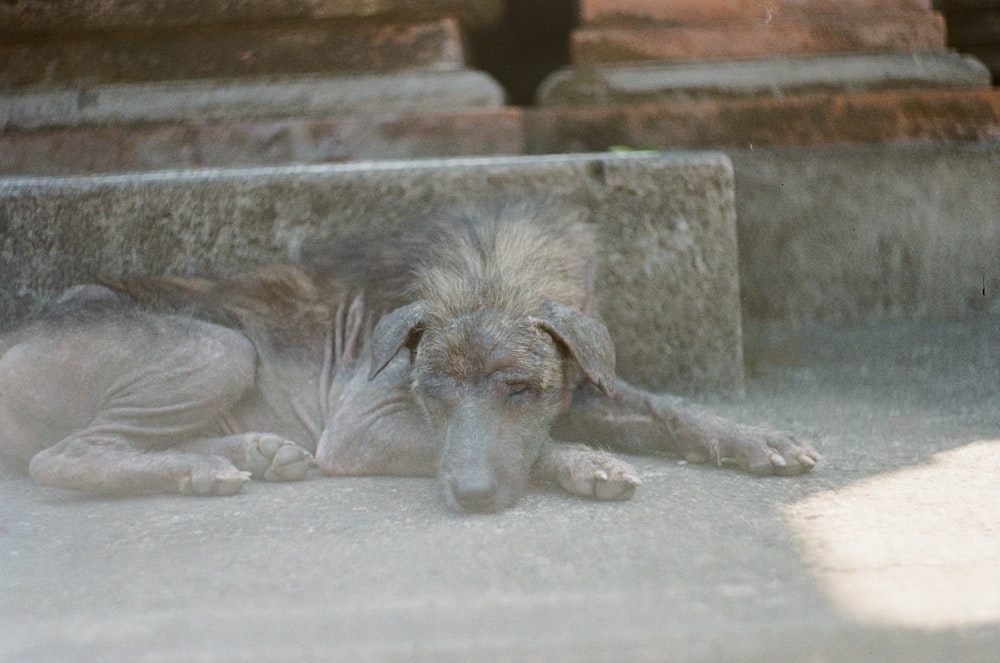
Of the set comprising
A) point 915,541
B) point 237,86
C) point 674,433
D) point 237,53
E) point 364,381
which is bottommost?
point 674,433

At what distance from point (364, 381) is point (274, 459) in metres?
0.50

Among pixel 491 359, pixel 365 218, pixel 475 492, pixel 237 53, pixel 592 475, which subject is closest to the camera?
pixel 475 492

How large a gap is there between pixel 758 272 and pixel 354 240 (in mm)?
2235

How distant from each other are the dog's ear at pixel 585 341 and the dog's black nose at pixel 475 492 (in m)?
0.58

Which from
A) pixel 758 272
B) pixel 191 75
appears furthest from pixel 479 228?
pixel 191 75

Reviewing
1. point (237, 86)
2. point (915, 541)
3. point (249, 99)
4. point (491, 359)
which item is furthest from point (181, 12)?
point (915, 541)

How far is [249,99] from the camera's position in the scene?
206 inches

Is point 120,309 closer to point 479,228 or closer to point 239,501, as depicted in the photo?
point 239,501

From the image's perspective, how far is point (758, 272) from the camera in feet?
17.4

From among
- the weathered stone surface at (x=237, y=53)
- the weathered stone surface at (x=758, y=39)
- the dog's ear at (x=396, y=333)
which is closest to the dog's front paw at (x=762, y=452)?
the dog's ear at (x=396, y=333)

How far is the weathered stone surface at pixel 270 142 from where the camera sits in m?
5.11

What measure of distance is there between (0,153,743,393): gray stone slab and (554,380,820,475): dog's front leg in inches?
29.0

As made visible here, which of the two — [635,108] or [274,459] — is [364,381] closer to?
[274,459]

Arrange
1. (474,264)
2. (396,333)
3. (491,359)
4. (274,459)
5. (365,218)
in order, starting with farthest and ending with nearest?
(365,218)
(474,264)
(274,459)
(396,333)
(491,359)
